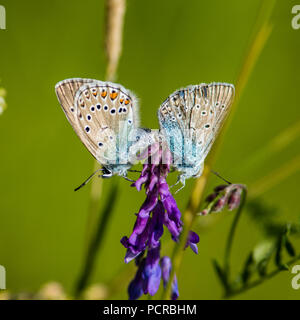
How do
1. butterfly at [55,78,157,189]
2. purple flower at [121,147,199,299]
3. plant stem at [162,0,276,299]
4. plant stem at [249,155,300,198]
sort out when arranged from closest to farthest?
plant stem at [162,0,276,299]
purple flower at [121,147,199,299]
butterfly at [55,78,157,189]
plant stem at [249,155,300,198]

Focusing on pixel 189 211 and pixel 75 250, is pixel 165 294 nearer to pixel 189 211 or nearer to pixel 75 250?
pixel 189 211

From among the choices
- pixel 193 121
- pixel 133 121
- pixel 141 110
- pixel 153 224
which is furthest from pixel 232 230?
pixel 141 110

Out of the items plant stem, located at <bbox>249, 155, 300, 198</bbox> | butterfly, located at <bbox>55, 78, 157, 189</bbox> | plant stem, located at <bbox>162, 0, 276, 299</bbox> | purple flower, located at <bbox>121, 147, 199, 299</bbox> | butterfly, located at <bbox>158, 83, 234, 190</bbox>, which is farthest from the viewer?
plant stem, located at <bbox>249, 155, 300, 198</bbox>

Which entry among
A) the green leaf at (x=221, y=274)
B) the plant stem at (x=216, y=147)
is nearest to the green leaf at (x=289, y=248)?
the green leaf at (x=221, y=274)

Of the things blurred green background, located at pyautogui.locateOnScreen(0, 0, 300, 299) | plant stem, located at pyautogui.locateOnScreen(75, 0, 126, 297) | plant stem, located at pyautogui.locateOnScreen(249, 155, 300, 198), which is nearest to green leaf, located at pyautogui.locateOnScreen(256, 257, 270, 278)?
plant stem, located at pyautogui.locateOnScreen(249, 155, 300, 198)

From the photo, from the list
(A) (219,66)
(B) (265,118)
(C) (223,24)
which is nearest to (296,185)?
(B) (265,118)

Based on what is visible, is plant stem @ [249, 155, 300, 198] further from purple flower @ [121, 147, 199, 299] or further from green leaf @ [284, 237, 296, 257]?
purple flower @ [121, 147, 199, 299]

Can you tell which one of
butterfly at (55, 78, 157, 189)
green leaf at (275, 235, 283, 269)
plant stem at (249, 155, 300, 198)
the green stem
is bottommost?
the green stem

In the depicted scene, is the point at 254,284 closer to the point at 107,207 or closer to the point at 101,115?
the point at 107,207
